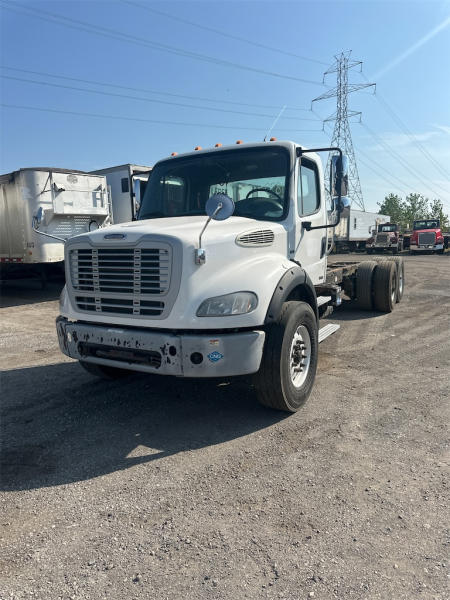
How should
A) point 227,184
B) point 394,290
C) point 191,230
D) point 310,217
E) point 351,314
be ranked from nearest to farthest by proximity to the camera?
A: point 191,230 → point 227,184 → point 310,217 → point 351,314 → point 394,290

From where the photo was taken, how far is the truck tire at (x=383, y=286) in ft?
29.7

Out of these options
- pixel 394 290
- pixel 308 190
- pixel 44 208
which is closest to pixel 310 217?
pixel 308 190

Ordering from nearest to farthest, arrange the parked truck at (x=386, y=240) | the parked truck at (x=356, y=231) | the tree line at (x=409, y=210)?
the parked truck at (x=386, y=240) < the parked truck at (x=356, y=231) < the tree line at (x=409, y=210)

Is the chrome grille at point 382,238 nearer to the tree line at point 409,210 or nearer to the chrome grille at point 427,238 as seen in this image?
the chrome grille at point 427,238

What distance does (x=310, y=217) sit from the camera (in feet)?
17.0

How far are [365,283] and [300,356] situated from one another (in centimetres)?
524

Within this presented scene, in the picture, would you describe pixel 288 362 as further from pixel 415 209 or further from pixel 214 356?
pixel 415 209

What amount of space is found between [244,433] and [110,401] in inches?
62.8

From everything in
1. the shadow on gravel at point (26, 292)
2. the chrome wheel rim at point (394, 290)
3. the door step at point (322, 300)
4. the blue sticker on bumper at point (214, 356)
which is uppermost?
the door step at point (322, 300)

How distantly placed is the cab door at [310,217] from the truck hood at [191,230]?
19.6 inches

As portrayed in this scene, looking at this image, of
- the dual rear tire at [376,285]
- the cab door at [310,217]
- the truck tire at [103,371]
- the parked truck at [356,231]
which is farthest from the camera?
the parked truck at [356,231]

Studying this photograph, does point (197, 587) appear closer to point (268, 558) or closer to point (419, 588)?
point (268, 558)

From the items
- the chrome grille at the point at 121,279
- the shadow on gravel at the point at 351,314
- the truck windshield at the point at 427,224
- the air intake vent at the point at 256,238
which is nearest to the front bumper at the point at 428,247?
the truck windshield at the point at 427,224

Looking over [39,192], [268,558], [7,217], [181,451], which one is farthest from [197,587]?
[7,217]
